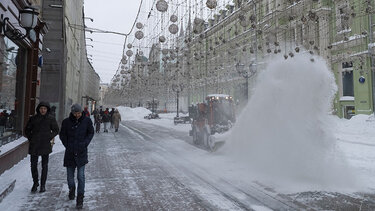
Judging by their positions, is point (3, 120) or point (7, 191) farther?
point (3, 120)

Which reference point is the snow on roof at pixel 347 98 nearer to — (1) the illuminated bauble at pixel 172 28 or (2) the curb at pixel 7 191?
(1) the illuminated bauble at pixel 172 28

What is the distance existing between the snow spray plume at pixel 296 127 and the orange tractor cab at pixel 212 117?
367 cm

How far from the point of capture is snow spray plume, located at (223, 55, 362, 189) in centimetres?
647

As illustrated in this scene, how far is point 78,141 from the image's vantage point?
4.61m

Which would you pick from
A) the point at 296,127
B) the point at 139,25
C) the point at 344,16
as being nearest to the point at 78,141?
the point at 296,127

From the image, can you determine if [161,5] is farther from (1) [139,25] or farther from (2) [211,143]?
(2) [211,143]

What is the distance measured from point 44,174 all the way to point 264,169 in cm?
528

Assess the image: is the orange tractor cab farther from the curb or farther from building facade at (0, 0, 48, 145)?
the curb

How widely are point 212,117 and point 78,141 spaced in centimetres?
848

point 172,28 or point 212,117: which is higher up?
point 172,28

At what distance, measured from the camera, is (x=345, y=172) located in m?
6.56

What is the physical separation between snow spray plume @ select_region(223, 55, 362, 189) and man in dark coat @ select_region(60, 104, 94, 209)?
4.23m

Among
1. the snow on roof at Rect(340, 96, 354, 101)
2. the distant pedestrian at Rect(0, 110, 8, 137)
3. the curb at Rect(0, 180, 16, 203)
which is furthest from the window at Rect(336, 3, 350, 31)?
the snow on roof at Rect(340, 96, 354, 101)

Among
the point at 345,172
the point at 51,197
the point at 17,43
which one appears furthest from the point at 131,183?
the point at 17,43
